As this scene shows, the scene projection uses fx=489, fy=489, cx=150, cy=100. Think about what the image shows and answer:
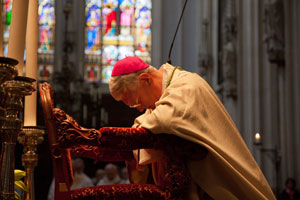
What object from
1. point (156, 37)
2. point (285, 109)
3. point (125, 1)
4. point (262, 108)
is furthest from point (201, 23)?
point (285, 109)

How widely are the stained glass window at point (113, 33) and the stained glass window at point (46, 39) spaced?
4.55 ft

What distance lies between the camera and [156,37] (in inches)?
774

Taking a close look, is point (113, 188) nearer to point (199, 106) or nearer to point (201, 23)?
point (199, 106)

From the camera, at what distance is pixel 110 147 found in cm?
185

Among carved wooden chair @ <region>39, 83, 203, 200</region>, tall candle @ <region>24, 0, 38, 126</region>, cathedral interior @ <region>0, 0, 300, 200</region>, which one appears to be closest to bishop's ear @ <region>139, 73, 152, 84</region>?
carved wooden chair @ <region>39, 83, 203, 200</region>

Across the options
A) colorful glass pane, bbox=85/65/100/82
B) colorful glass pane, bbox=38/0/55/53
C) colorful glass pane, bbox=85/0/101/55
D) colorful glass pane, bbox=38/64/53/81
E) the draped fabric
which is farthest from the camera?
colorful glass pane, bbox=85/0/101/55

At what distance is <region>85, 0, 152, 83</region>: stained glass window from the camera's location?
19.8 metres

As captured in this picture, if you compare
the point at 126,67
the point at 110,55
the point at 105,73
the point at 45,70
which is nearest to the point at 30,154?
the point at 126,67

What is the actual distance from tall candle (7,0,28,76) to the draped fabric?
768mm

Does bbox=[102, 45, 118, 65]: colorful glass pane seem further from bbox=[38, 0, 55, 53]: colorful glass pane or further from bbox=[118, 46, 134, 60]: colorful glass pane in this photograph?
bbox=[38, 0, 55, 53]: colorful glass pane

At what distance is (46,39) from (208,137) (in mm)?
18228

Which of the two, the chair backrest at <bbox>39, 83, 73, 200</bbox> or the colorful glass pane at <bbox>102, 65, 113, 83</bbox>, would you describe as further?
the colorful glass pane at <bbox>102, 65, 113, 83</bbox>

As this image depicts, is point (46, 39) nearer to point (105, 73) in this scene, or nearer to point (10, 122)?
point (105, 73)

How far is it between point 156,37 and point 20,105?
18.6m
